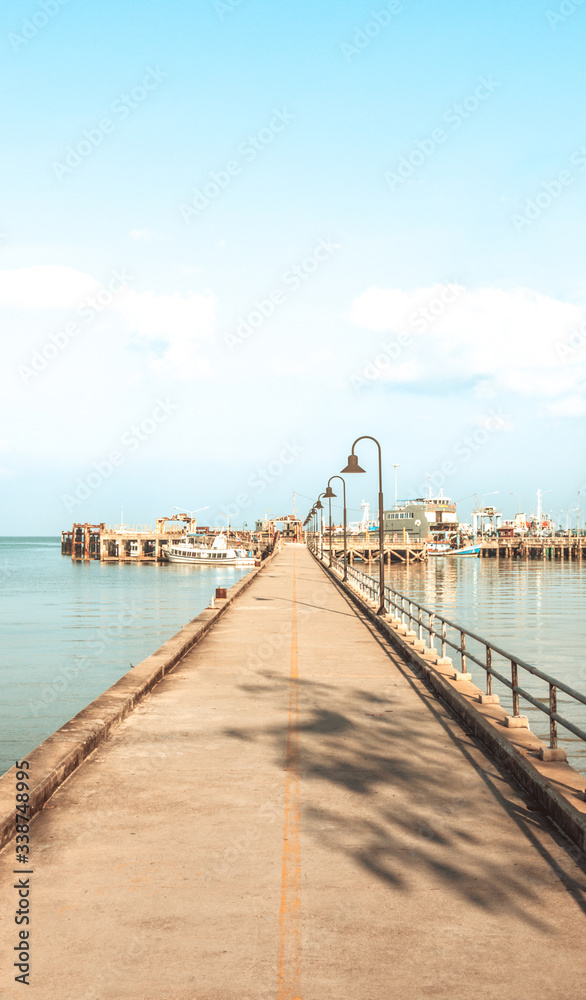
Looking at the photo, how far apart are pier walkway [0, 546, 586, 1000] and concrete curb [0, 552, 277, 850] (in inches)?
8.0

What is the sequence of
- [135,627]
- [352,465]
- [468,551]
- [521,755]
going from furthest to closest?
[468,551]
[135,627]
[352,465]
[521,755]

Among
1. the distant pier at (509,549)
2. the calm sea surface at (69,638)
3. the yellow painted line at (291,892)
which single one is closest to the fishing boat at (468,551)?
the distant pier at (509,549)

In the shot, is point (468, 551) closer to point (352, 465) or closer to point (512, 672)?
point (352, 465)

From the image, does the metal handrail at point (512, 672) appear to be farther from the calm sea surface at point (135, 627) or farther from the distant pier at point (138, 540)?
the distant pier at point (138, 540)

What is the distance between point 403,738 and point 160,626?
3798 centimetres

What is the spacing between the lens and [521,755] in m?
9.37

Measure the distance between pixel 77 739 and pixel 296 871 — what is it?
4341 millimetres

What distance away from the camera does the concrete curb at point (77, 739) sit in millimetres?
8016

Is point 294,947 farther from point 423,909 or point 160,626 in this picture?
point 160,626

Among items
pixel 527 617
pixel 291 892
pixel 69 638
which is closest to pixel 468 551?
pixel 527 617

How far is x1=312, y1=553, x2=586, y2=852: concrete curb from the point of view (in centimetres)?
764

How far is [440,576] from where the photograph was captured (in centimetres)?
9088

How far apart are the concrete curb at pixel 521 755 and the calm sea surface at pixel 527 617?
12.6 ft

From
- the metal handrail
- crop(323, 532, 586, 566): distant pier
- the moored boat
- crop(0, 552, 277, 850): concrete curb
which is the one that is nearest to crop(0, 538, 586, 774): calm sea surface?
the metal handrail
